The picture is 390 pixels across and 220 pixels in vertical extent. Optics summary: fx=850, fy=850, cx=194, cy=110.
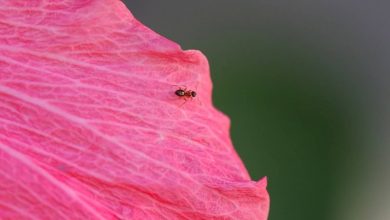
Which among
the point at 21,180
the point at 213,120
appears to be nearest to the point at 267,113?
the point at 213,120

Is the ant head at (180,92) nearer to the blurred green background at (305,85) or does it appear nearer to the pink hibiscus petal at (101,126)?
the pink hibiscus petal at (101,126)

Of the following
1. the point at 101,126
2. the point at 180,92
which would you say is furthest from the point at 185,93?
the point at 101,126

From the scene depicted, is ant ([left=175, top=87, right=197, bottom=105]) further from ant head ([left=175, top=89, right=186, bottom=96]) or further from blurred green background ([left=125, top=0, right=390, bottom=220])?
blurred green background ([left=125, top=0, right=390, bottom=220])

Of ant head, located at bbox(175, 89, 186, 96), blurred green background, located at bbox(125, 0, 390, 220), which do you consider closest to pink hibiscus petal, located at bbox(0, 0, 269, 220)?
ant head, located at bbox(175, 89, 186, 96)

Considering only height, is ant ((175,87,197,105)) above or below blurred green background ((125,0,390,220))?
above

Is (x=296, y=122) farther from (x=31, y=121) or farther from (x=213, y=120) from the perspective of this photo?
→ (x=31, y=121)

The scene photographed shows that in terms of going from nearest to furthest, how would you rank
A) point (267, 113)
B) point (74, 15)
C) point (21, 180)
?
point (21, 180) → point (74, 15) → point (267, 113)

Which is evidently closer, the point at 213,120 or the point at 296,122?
the point at 213,120
